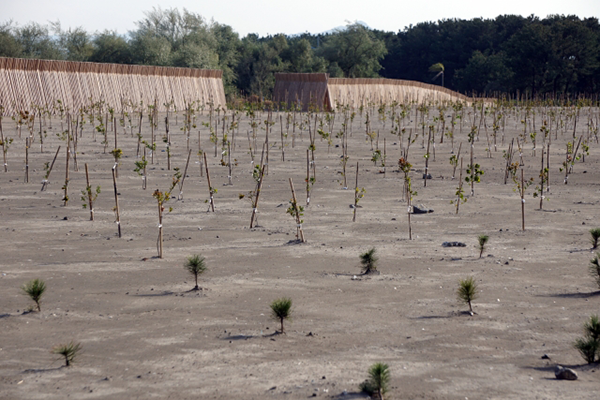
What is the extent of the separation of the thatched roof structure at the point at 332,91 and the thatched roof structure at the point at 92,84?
3197 mm

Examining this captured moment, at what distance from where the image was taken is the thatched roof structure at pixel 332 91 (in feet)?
94.5

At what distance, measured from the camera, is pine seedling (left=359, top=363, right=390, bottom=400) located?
362cm

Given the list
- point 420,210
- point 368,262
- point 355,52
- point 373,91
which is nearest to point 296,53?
point 355,52

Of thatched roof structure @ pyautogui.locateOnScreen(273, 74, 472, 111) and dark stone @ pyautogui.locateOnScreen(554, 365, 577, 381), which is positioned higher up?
thatched roof structure @ pyautogui.locateOnScreen(273, 74, 472, 111)

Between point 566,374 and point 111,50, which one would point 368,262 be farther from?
point 111,50

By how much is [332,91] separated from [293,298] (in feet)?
78.5

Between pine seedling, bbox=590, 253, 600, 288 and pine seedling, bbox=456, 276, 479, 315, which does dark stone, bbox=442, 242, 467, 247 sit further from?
pine seedling, bbox=456, 276, 479, 315

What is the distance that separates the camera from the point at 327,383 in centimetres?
400

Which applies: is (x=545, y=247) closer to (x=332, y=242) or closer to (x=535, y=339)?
(x=332, y=242)

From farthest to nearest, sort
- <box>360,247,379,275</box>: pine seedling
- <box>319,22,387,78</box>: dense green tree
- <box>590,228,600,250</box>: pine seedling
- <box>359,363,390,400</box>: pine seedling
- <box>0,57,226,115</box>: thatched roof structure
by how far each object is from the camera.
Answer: <box>319,22,387,78</box>: dense green tree → <box>0,57,226,115</box>: thatched roof structure → <box>590,228,600,250</box>: pine seedling → <box>360,247,379,275</box>: pine seedling → <box>359,363,390,400</box>: pine seedling

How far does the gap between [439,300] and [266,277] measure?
1635mm

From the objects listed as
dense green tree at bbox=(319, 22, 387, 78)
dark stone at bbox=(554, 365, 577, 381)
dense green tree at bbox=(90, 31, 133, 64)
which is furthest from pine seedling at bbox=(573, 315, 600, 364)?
dense green tree at bbox=(319, 22, 387, 78)

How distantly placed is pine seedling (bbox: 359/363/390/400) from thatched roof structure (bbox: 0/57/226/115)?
18511 mm

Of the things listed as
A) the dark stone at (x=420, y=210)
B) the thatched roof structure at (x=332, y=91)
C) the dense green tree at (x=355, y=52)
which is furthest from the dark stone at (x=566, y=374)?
the dense green tree at (x=355, y=52)
